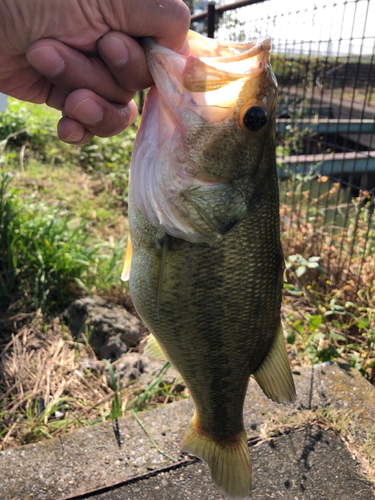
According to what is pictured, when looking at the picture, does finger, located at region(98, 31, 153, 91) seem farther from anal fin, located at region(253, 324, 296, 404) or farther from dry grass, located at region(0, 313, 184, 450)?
dry grass, located at region(0, 313, 184, 450)

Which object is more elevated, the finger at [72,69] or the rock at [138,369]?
the finger at [72,69]

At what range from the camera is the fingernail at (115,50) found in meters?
1.38

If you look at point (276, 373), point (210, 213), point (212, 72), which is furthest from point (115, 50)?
point (276, 373)

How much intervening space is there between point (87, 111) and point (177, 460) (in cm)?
168

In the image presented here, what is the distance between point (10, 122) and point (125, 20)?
6068 mm

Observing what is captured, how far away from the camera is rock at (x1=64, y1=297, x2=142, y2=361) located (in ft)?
10.5

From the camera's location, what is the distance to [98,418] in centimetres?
257

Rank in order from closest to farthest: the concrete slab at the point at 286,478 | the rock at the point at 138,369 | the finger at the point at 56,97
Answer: the finger at the point at 56,97, the concrete slab at the point at 286,478, the rock at the point at 138,369

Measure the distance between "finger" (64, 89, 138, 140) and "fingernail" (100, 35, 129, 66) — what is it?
186mm

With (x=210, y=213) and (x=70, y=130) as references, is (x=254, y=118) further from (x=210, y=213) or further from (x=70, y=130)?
(x=70, y=130)

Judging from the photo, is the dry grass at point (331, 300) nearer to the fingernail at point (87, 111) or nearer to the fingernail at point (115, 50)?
the fingernail at point (87, 111)

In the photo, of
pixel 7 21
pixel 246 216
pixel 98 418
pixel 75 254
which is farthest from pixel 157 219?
pixel 75 254

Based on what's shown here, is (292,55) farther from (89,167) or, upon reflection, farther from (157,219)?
(157,219)

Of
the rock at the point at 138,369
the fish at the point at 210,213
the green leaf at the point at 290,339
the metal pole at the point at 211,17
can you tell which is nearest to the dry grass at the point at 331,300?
the green leaf at the point at 290,339
